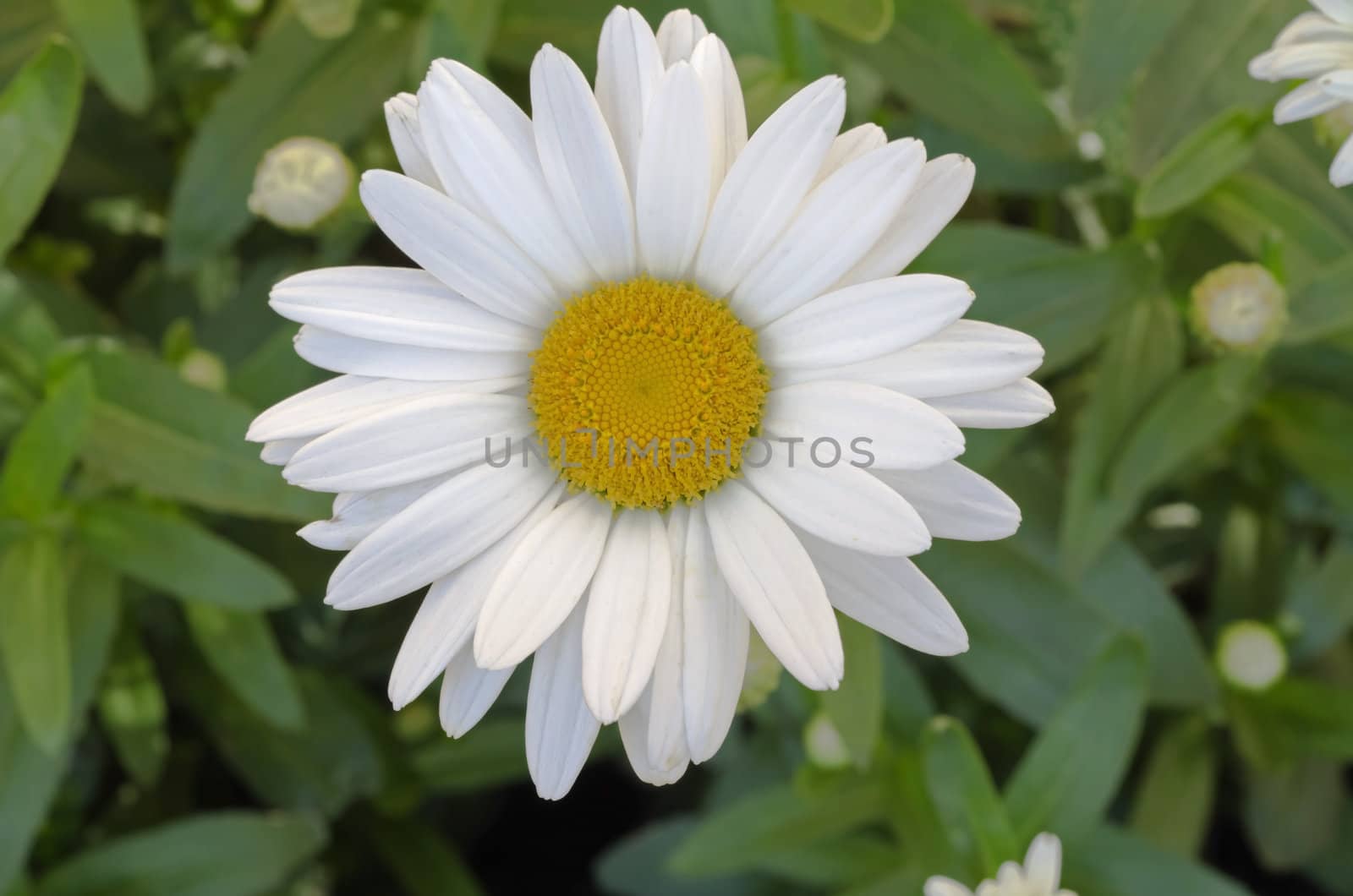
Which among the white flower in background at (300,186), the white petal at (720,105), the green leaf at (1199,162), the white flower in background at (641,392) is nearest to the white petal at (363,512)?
the white flower in background at (641,392)

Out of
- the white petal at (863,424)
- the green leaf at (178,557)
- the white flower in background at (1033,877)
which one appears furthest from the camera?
the green leaf at (178,557)

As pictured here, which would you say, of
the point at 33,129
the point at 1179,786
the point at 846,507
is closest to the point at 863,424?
the point at 846,507

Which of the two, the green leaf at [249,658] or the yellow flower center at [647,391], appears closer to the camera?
the yellow flower center at [647,391]

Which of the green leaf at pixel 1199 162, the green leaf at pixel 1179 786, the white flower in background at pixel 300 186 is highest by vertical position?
the green leaf at pixel 1199 162

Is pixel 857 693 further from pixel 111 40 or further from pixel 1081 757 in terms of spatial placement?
pixel 111 40

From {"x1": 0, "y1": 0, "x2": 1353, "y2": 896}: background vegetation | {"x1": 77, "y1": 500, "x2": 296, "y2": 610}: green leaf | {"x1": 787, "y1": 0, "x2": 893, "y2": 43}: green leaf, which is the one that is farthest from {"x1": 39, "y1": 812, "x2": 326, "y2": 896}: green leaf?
{"x1": 787, "y1": 0, "x2": 893, "y2": 43}: green leaf

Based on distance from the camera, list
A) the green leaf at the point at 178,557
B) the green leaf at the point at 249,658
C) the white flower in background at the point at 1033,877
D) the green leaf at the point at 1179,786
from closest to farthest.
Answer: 1. the white flower in background at the point at 1033,877
2. the green leaf at the point at 178,557
3. the green leaf at the point at 249,658
4. the green leaf at the point at 1179,786

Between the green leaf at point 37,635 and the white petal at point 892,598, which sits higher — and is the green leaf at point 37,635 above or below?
below

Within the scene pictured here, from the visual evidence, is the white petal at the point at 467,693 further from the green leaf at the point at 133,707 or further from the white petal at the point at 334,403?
the green leaf at the point at 133,707
